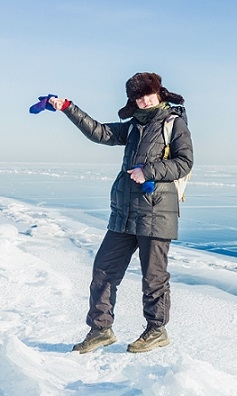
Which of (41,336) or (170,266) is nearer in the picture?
(41,336)

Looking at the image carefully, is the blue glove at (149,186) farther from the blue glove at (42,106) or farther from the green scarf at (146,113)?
the blue glove at (42,106)

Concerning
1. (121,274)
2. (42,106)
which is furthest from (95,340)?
(42,106)

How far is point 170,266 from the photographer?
6.08 m

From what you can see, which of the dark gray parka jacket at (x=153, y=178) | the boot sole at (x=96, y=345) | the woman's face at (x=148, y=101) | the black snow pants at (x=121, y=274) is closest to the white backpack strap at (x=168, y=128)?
the dark gray parka jacket at (x=153, y=178)

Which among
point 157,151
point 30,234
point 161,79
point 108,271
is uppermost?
point 161,79

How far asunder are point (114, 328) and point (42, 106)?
1.45 metres

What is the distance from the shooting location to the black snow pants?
2875mm

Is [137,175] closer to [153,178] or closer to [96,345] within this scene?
[153,178]

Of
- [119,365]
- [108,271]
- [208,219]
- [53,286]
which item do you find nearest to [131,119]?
[108,271]

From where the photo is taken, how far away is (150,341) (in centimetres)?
285

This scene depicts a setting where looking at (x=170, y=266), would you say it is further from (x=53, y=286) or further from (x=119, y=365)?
(x=119, y=365)

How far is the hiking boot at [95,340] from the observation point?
2.82 m

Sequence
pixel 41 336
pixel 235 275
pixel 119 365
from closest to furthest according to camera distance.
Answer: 1. pixel 119 365
2. pixel 41 336
3. pixel 235 275

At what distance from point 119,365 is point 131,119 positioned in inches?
53.6
